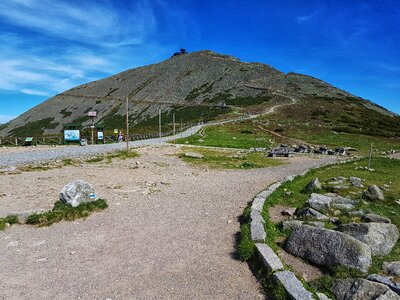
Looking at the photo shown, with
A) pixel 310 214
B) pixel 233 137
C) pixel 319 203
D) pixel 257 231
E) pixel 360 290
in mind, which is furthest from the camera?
pixel 233 137

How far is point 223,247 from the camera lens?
8.80m

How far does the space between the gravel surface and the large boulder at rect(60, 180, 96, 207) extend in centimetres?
98

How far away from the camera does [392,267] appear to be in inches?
266

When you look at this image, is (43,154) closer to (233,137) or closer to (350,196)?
(350,196)

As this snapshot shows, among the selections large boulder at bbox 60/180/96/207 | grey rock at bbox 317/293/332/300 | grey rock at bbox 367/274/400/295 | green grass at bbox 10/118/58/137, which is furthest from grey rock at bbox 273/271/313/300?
green grass at bbox 10/118/58/137

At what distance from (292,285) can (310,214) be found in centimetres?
484

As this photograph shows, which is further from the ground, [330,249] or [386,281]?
[330,249]

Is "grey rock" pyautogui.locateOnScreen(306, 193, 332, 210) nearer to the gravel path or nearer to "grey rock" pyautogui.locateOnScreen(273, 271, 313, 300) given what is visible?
"grey rock" pyautogui.locateOnScreen(273, 271, 313, 300)

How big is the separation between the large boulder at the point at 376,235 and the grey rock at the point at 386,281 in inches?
54.9

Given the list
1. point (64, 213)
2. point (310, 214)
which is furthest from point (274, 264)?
point (64, 213)

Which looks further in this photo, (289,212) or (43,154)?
(43,154)

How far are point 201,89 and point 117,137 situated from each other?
8703cm

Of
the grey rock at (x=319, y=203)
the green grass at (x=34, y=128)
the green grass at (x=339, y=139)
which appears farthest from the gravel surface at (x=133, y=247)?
the green grass at (x=34, y=128)

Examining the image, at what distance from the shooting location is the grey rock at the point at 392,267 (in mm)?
6637
